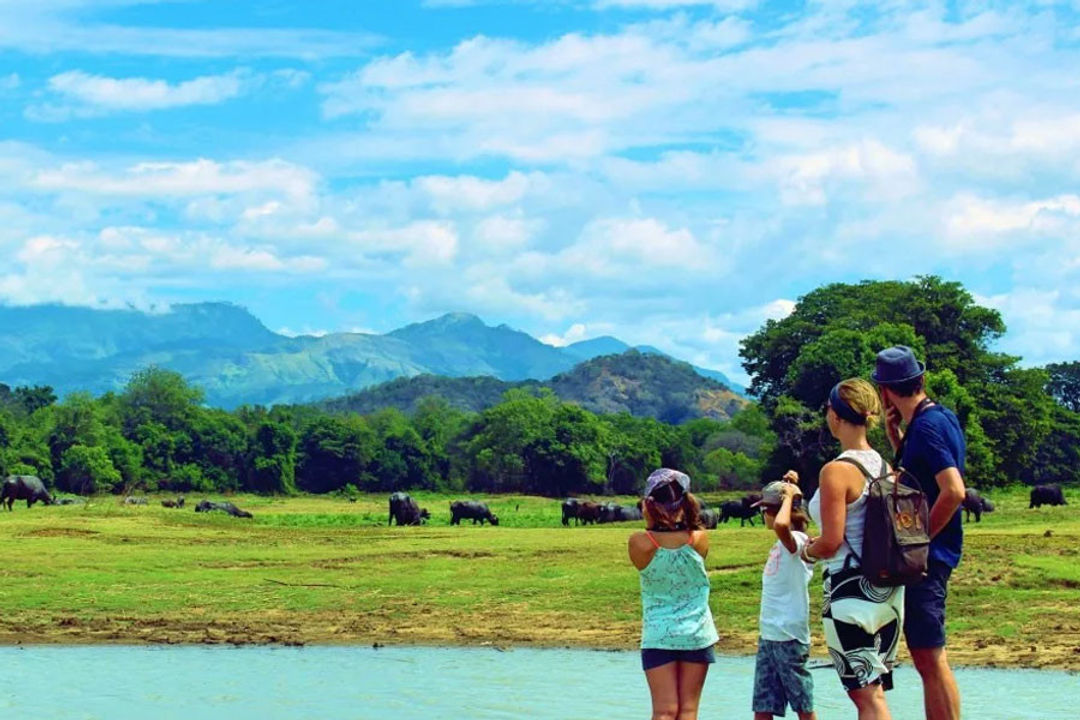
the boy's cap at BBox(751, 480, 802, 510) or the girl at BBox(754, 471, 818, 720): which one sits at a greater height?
the boy's cap at BBox(751, 480, 802, 510)

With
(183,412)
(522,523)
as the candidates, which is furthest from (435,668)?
(183,412)

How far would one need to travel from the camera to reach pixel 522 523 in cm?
4731

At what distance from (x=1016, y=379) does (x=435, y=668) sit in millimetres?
53629

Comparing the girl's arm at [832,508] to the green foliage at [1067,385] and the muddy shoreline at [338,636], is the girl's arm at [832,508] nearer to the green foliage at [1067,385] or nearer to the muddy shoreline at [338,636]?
the muddy shoreline at [338,636]

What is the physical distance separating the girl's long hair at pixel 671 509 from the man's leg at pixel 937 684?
131 cm

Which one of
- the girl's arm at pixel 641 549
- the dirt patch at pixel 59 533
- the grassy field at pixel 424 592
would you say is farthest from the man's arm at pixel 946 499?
the dirt patch at pixel 59 533

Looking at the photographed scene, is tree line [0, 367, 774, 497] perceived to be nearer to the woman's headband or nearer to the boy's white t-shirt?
the boy's white t-shirt

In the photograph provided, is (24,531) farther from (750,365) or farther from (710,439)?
(710,439)

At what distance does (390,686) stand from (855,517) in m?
7.38

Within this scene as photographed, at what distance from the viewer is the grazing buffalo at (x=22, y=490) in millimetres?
43219

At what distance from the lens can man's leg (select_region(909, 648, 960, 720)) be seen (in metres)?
7.03

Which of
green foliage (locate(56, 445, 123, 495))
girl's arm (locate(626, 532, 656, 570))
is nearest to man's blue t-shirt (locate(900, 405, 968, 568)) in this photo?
girl's arm (locate(626, 532, 656, 570))

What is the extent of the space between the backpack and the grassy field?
8.27m

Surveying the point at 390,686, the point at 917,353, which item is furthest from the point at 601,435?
the point at 390,686
